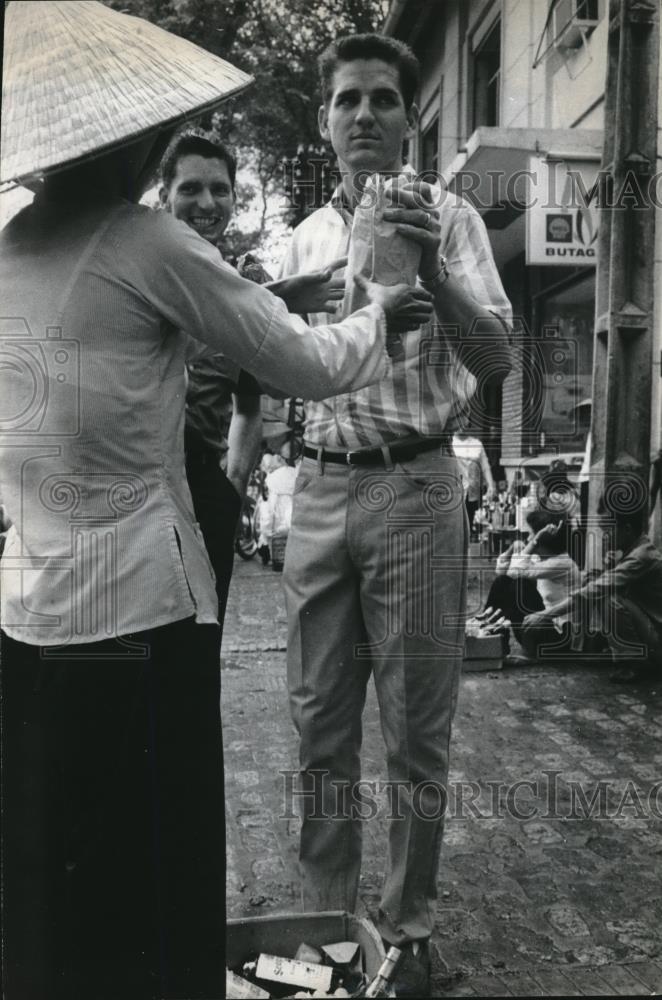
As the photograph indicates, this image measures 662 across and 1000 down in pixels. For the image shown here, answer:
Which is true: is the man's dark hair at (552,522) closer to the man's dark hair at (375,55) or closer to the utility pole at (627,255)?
the utility pole at (627,255)

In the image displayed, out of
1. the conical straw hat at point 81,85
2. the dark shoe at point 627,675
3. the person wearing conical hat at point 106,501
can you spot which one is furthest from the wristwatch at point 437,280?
the dark shoe at point 627,675

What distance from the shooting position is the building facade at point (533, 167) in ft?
8.49

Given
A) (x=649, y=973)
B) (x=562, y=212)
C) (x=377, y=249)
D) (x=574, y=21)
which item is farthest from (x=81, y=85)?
(x=562, y=212)

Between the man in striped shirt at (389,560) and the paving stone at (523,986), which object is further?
the paving stone at (523,986)

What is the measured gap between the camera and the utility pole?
3.93m

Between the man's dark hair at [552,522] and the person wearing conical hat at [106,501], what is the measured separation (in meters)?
4.26

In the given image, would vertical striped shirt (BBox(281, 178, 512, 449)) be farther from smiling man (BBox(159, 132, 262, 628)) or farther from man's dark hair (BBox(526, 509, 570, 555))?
man's dark hair (BBox(526, 509, 570, 555))

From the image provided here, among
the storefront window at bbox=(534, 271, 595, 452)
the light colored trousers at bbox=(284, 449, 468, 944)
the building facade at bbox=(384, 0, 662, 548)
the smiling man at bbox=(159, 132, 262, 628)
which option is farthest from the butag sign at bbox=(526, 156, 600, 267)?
the light colored trousers at bbox=(284, 449, 468, 944)

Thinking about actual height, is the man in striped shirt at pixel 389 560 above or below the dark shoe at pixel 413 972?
above

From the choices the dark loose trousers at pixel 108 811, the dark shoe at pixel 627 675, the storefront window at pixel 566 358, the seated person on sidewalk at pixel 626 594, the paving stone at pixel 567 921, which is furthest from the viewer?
the storefront window at pixel 566 358

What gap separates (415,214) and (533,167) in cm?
298

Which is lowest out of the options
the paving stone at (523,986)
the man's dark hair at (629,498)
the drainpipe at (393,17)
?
the paving stone at (523,986)

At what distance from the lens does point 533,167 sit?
4.54m

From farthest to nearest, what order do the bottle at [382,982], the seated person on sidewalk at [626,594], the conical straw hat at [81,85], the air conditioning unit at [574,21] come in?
the seated person on sidewalk at [626,594]
the air conditioning unit at [574,21]
the bottle at [382,982]
the conical straw hat at [81,85]
